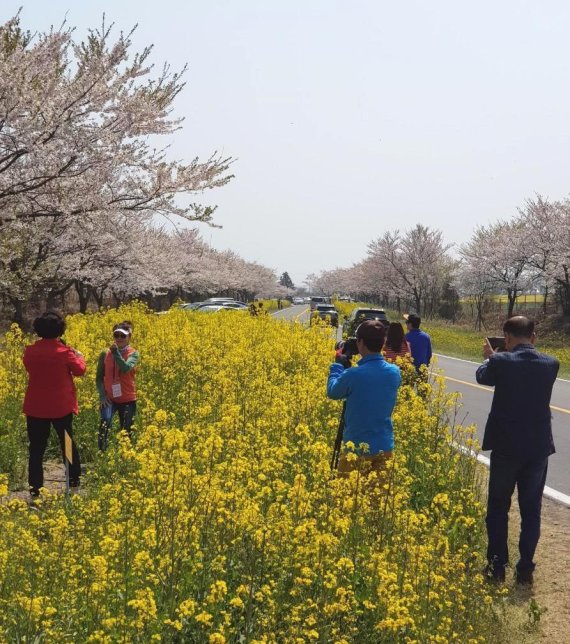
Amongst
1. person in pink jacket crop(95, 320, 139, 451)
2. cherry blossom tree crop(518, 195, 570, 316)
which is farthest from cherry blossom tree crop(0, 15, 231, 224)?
cherry blossom tree crop(518, 195, 570, 316)

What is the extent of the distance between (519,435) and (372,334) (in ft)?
4.59

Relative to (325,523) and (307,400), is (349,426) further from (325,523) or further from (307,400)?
(307,400)

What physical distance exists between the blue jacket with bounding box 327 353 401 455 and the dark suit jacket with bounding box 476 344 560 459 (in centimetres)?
86

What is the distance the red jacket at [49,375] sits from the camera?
636 cm

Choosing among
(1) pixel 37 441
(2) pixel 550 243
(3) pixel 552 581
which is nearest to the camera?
(3) pixel 552 581

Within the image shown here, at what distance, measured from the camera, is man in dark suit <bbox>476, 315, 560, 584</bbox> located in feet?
16.4

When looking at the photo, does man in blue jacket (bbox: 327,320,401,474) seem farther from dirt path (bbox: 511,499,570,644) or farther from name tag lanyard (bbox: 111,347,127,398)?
name tag lanyard (bbox: 111,347,127,398)

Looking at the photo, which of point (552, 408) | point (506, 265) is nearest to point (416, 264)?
point (506, 265)

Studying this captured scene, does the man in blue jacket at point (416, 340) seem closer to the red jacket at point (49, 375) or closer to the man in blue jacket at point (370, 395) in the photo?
the red jacket at point (49, 375)

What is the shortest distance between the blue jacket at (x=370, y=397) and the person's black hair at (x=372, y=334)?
83 millimetres

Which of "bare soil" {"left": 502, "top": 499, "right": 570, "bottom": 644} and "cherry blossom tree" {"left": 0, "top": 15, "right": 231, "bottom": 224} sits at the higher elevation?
"cherry blossom tree" {"left": 0, "top": 15, "right": 231, "bottom": 224}

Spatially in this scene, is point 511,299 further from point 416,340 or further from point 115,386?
point 115,386

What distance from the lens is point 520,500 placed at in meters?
5.18

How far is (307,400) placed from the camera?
284 inches
